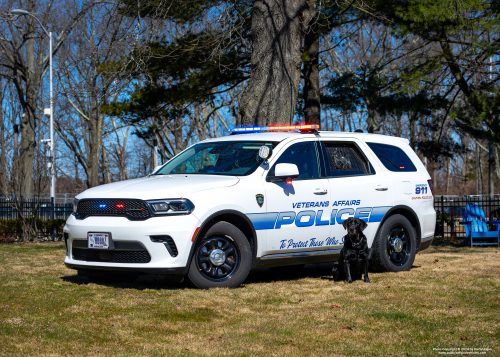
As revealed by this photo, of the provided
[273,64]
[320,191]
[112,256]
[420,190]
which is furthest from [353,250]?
[273,64]

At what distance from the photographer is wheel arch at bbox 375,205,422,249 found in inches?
341

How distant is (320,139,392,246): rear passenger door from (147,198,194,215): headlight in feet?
7.02

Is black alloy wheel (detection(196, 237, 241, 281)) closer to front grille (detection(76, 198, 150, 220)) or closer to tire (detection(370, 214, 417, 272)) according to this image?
front grille (detection(76, 198, 150, 220))

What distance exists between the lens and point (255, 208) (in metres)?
7.20

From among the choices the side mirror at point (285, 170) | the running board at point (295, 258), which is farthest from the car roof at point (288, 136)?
the running board at point (295, 258)

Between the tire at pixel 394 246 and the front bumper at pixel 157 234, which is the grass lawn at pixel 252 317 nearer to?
the front bumper at pixel 157 234

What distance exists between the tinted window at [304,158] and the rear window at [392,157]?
1196 millimetres

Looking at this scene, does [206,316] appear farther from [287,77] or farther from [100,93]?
[100,93]

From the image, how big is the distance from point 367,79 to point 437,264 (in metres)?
8.77

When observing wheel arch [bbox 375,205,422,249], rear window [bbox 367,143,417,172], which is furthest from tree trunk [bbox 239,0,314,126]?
wheel arch [bbox 375,205,422,249]

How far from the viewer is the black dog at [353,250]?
767 centimetres

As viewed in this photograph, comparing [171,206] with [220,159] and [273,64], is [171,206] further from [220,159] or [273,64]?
[273,64]

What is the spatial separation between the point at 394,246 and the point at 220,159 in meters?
2.87

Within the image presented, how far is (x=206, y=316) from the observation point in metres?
5.41
